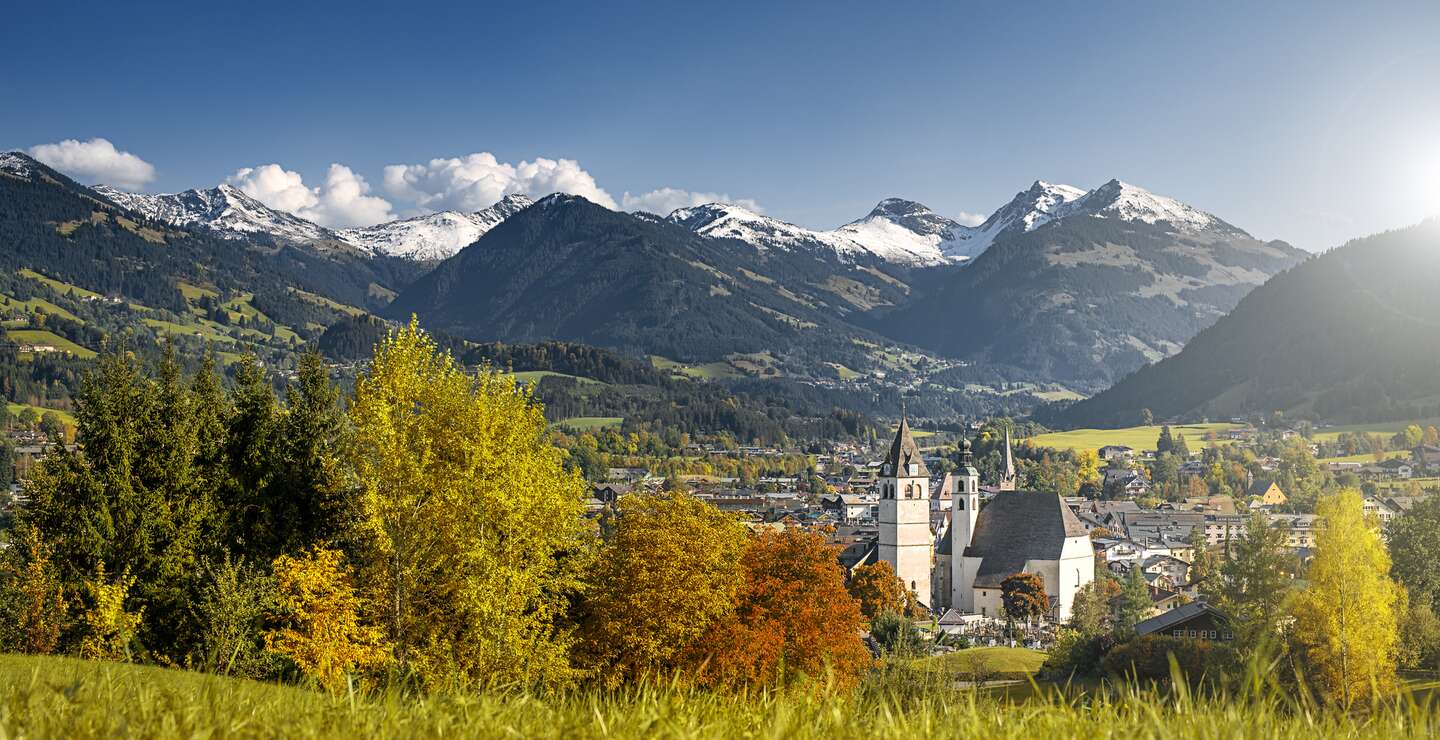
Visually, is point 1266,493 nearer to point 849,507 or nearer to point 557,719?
point 849,507

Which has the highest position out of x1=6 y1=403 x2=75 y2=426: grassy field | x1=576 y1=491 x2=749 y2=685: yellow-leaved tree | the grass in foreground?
x1=6 y1=403 x2=75 y2=426: grassy field

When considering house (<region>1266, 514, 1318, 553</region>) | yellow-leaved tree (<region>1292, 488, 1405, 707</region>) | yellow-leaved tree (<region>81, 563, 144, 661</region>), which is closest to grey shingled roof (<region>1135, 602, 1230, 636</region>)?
yellow-leaved tree (<region>1292, 488, 1405, 707</region>)

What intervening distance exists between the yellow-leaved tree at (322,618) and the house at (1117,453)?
172681 mm

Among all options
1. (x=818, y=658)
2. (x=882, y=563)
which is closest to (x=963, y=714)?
Answer: (x=818, y=658)

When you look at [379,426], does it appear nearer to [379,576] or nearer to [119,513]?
[379,576]

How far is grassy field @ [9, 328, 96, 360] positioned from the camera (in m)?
189

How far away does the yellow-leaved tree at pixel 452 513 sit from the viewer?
19297 millimetres

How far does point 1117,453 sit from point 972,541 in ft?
371

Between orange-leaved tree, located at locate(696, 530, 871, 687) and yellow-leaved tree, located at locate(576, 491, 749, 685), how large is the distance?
34.7 inches

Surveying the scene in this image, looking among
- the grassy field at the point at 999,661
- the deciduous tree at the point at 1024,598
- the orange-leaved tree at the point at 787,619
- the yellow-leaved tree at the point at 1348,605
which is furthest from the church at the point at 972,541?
the yellow-leaved tree at the point at 1348,605

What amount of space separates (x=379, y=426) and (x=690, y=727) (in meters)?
16.5

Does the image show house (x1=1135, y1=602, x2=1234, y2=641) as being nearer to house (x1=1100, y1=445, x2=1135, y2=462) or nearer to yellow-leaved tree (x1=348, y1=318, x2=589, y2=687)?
yellow-leaved tree (x1=348, y1=318, x2=589, y2=687)

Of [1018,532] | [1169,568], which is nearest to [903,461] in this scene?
[1018,532]

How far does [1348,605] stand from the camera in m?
32.2
